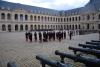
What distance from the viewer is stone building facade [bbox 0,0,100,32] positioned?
58812mm

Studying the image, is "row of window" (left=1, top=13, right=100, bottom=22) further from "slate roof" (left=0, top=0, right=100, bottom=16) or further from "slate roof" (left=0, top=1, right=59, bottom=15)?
"slate roof" (left=0, top=1, right=59, bottom=15)

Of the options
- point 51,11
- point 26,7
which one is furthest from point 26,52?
point 51,11

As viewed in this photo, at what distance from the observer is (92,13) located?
207 ft

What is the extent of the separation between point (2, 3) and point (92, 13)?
37265 mm

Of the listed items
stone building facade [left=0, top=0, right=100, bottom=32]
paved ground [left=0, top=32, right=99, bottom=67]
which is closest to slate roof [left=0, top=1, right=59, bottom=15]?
stone building facade [left=0, top=0, right=100, bottom=32]

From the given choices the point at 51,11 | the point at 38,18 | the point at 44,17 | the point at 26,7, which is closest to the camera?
the point at 26,7

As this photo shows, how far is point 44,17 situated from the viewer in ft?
240

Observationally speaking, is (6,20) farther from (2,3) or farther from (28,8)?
(28,8)

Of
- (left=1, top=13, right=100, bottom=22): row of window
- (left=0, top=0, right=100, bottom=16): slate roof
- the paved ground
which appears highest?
(left=0, top=0, right=100, bottom=16): slate roof

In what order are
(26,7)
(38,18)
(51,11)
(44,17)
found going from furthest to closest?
(51,11) < (44,17) < (38,18) < (26,7)

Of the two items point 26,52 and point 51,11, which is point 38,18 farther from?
point 26,52

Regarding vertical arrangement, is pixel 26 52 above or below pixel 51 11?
below

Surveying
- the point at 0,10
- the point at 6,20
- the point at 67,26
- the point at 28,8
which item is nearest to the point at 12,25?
the point at 6,20

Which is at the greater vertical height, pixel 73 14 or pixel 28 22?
pixel 73 14
